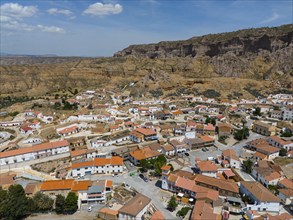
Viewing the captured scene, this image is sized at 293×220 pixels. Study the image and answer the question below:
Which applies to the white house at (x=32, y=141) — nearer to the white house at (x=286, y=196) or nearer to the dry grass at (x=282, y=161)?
the white house at (x=286, y=196)

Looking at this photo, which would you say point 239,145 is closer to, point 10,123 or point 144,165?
point 144,165

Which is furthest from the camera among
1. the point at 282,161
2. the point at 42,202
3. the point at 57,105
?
the point at 57,105

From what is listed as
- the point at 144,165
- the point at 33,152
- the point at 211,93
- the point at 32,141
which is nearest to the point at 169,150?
the point at 144,165

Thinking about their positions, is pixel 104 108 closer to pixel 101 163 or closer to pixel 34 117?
pixel 34 117

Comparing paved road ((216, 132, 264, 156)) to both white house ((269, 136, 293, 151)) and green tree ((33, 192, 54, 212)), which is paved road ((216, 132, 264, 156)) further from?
green tree ((33, 192, 54, 212))

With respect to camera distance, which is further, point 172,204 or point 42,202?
point 42,202
